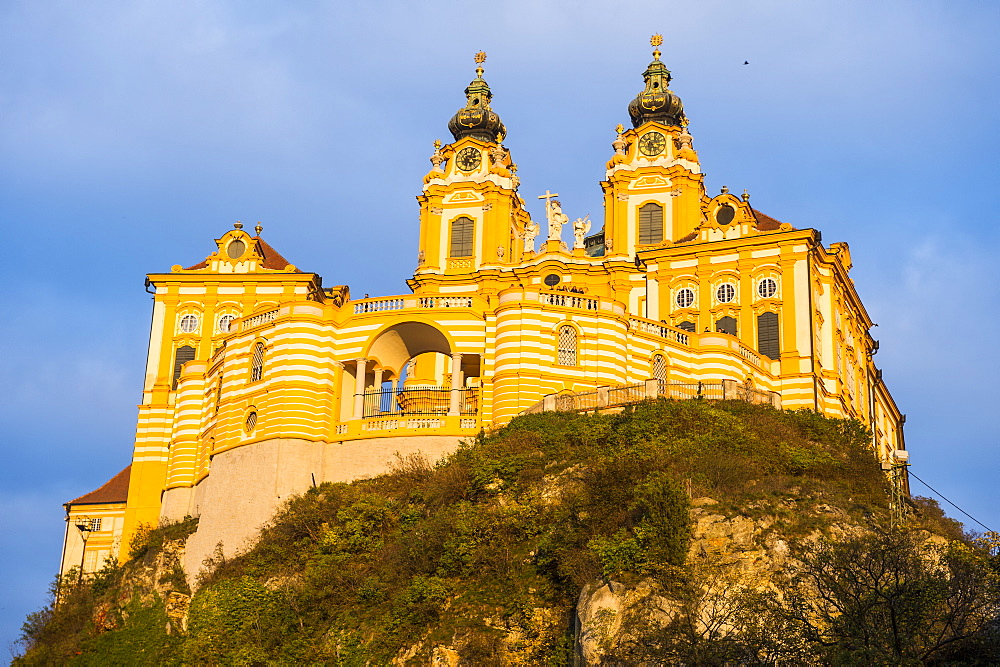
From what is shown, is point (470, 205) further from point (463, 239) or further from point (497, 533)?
point (497, 533)

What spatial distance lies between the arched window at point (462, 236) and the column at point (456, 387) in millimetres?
19249

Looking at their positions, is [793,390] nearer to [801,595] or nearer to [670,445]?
[670,445]

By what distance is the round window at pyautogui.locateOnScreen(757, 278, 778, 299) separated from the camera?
64.6m

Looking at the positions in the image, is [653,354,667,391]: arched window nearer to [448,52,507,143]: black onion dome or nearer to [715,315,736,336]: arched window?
[715,315,736,336]: arched window

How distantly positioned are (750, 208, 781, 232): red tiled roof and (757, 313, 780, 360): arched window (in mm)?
4851

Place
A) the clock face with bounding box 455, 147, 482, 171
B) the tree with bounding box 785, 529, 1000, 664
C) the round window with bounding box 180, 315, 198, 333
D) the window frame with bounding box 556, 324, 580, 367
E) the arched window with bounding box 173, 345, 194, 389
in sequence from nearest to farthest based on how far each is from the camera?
the tree with bounding box 785, 529, 1000, 664, the window frame with bounding box 556, 324, 580, 367, the arched window with bounding box 173, 345, 194, 389, the round window with bounding box 180, 315, 198, 333, the clock face with bounding box 455, 147, 482, 171

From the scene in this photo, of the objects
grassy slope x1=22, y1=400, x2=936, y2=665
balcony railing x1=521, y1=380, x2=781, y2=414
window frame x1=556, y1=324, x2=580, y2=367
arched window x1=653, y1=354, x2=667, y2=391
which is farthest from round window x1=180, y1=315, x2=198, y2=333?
arched window x1=653, y1=354, x2=667, y2=391

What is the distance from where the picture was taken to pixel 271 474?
52031mm

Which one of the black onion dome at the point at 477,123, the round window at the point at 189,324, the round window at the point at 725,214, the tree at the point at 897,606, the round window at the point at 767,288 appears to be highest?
the black onion dome at the point at 477,123

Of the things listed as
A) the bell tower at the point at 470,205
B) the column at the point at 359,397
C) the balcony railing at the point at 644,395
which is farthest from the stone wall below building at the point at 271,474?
the bell tower at the point at 470,205

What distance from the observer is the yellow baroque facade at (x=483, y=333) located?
2100 inches

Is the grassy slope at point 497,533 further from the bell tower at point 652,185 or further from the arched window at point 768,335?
the bell tower at point 652,185

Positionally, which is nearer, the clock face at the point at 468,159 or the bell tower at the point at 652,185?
the bell tower at the point at 652,185

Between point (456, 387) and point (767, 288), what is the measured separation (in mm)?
18054
